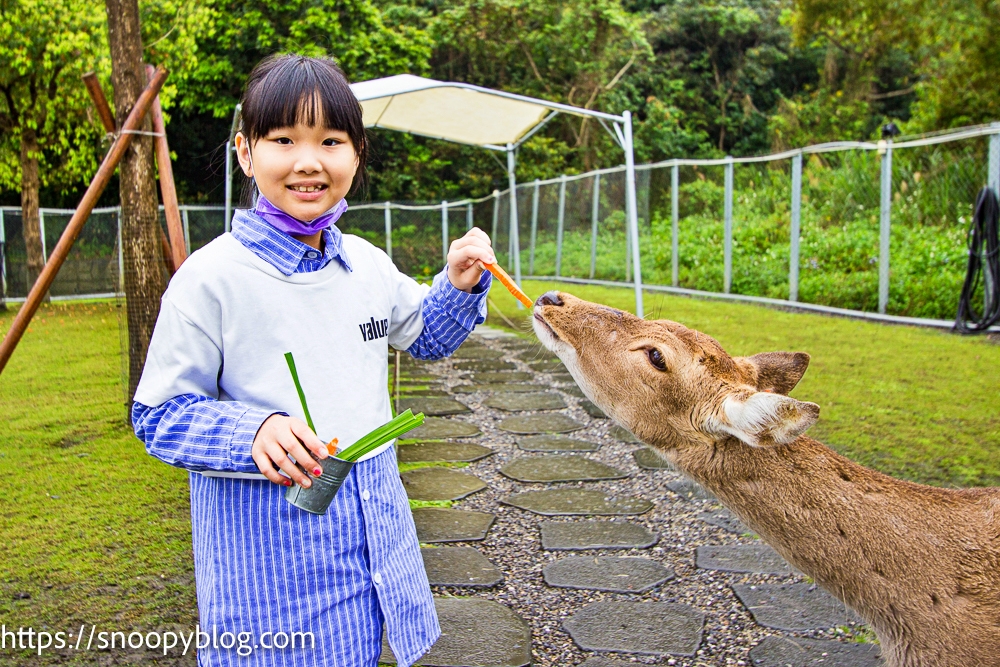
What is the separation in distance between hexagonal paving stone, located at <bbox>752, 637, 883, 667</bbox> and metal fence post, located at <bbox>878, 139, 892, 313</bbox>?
7790mm

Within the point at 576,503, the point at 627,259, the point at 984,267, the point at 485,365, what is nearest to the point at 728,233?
the point at 627,259

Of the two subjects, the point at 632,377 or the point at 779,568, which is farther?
the point at 779,568

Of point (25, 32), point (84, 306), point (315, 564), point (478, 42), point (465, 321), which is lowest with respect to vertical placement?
point (84, 306)

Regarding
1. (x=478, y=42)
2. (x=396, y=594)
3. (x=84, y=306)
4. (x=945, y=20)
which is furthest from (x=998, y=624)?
(x=478, y=42)

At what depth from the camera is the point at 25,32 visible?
12.7 m

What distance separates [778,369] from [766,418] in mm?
557

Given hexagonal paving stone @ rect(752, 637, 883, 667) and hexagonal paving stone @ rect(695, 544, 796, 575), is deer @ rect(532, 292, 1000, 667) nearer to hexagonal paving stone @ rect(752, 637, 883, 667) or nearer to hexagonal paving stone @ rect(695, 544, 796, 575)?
hexagonal paving stone @ rect(752, 637, 883, 667)

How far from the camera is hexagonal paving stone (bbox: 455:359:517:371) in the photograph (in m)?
7.83

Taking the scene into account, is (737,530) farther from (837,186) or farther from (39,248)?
(39,248)

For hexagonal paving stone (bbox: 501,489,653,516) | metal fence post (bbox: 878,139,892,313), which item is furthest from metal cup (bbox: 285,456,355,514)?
metal fence post (bbox: 878,139,892,313)

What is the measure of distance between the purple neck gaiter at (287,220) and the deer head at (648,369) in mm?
769

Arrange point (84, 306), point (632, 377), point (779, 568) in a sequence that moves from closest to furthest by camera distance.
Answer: point (632, 377), point (779, 568), point (84, 306)

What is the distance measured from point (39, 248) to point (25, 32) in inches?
166

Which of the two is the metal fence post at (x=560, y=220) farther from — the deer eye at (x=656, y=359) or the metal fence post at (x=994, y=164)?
the deer eye at (x=656, y=359)
